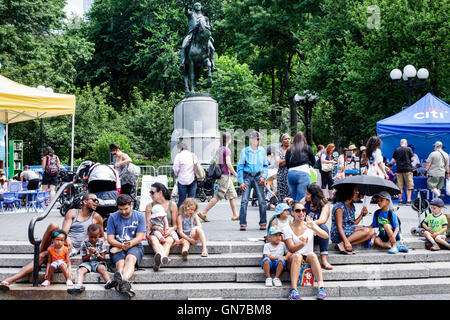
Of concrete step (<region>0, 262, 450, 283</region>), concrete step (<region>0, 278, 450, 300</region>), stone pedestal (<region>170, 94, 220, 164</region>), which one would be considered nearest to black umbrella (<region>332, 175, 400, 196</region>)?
concrete step (<region>0, 262, 450, 283</region>)

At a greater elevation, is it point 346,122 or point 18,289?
point 346,122

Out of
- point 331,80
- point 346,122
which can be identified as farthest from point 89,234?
point 346,122

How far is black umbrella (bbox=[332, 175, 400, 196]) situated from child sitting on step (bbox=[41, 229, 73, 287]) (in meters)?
4.26

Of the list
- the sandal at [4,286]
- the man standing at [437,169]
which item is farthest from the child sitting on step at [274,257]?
the man standing at [437,169]

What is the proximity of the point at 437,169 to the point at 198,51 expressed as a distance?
9470 mm

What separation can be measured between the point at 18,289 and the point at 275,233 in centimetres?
374

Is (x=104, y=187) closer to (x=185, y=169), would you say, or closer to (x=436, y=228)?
(x=185, y=169)

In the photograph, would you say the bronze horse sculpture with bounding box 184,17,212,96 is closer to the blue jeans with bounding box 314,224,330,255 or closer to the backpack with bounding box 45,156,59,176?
the backpack with bounding box 45,156,59,176

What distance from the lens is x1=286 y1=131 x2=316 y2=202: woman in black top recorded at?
8.40 m

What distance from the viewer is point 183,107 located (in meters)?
18.5

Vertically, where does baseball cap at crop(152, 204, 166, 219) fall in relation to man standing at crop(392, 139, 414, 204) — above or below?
below

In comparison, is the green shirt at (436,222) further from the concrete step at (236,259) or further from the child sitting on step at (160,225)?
the child sitting on step at (160,225)

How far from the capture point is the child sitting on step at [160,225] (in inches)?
300
